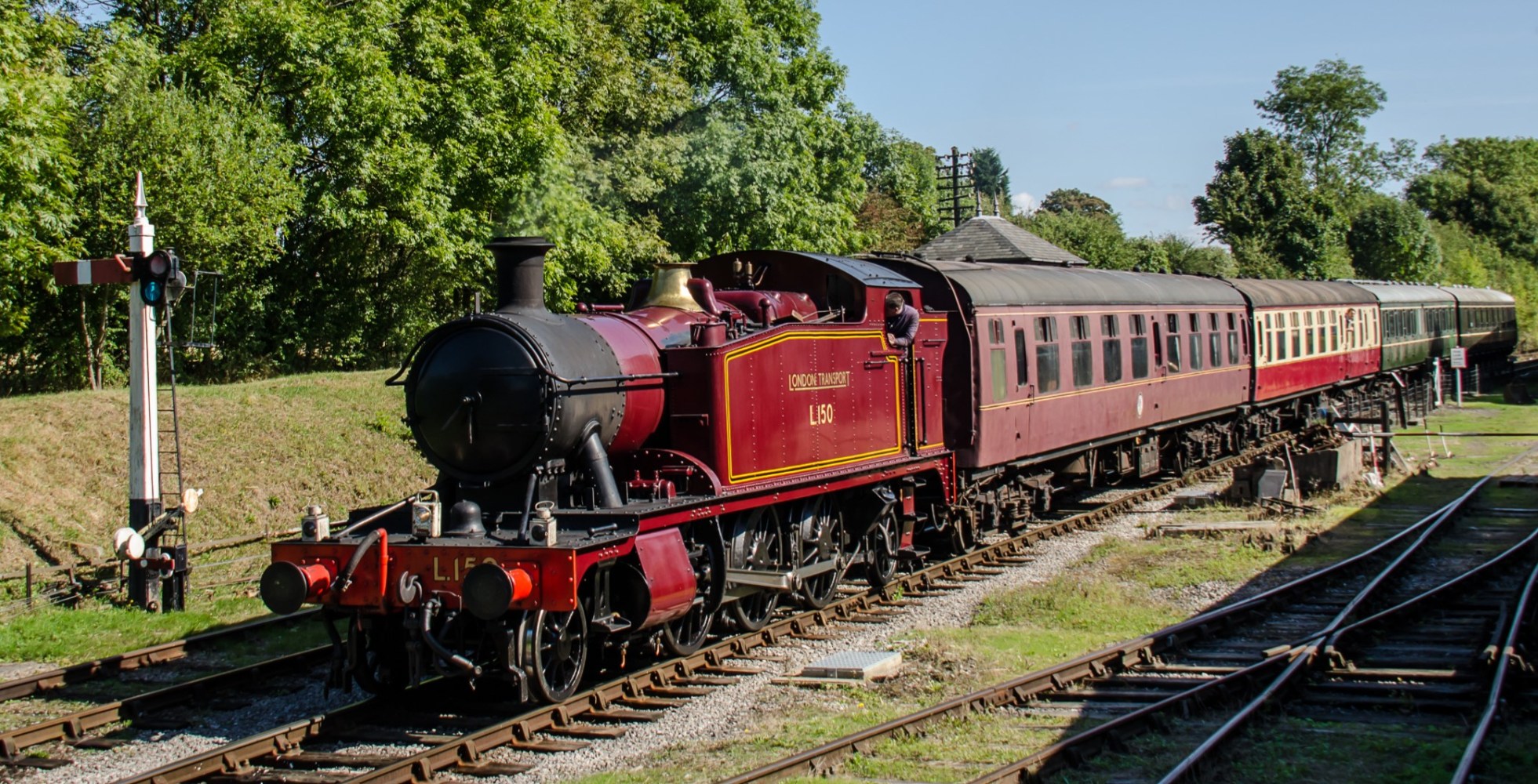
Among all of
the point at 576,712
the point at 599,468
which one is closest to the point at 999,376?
the point at 599,468

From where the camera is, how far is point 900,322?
12.2 metres

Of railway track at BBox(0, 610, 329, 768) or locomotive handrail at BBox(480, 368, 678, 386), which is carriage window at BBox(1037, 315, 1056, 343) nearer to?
locomotive handrail at BBox(480, 368, 678, 386)

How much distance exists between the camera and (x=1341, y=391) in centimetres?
2891

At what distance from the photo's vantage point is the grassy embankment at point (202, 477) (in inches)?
466

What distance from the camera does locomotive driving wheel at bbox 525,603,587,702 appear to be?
26.0 ft

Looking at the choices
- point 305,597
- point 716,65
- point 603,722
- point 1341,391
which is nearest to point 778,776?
point 603,722

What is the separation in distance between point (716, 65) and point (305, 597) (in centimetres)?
2720

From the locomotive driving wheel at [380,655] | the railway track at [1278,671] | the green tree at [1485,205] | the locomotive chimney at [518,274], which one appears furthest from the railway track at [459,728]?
the green tree at [1485,205]

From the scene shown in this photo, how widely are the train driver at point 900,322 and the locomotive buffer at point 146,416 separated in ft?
22.4

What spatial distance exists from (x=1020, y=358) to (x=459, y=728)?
337 inches

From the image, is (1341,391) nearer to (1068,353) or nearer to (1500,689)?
(1068,353)

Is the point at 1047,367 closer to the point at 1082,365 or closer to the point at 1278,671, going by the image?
the point at 1082,365

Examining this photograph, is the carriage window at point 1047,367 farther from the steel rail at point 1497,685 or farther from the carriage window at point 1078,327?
the steel rail at point 1497,685

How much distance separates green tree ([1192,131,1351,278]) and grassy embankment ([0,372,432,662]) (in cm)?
4595
